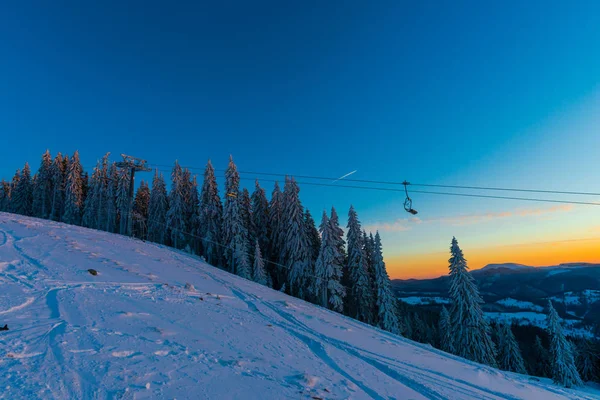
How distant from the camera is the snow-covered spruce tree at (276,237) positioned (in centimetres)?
3878

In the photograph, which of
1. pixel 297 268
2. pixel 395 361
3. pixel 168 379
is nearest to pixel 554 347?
pixel 297 268

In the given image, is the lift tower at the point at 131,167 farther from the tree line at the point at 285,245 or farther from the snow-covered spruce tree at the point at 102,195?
the snow-covered spruce tree at the point at 102,195

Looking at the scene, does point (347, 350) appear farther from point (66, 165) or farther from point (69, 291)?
point (66, 165)

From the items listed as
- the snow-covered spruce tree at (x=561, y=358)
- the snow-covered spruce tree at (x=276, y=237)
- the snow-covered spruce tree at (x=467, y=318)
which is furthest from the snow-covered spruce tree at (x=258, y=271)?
the snow-covered spruce tree at (x=561, y=358)

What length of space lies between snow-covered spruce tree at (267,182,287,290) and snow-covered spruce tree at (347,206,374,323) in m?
8.94

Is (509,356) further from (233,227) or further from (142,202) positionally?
(142,202)

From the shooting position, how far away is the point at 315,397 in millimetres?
4551

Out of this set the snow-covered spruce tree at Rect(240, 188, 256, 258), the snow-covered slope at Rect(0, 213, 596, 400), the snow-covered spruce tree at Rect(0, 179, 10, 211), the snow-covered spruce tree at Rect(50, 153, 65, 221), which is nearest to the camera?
the snow-covered slope at Rect(0, 213, 596, 400)

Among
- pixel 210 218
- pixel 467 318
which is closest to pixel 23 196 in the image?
pixel 210 218

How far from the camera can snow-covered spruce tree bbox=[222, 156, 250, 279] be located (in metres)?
35.2

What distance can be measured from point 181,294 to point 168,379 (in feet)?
21.1

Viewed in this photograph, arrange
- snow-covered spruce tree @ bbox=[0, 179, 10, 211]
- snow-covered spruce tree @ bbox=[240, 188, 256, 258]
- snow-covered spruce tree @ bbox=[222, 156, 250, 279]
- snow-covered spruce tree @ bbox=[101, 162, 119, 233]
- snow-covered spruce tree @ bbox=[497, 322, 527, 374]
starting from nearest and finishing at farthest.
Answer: snow-covered spruce tree @ bbox=[222, 156, 250, 279], snow-covered spruce tree @ bbox=[497, 322, 527, 374], snow-covered spruce tree @ bbox=[240, 188, 256, 258], snow-covered spruce tree @ bbox=[101, 162, 119, 233], snow-covered spruce tree @ bbox=[0, 179, 10, 211]

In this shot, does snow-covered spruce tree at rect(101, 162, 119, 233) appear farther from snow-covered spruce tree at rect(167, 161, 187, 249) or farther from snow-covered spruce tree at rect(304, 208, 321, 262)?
snow-covered spruce tree at rect(304, 208, 321, 262)

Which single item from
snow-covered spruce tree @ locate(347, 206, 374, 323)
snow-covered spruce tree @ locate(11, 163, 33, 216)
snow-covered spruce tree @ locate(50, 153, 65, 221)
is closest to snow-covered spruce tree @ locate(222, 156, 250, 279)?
snow-covered spruce tree @ locate(347, 206, 374, 323)
